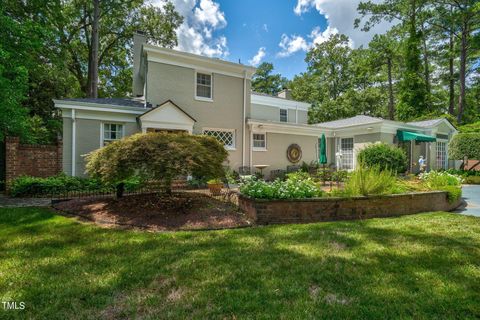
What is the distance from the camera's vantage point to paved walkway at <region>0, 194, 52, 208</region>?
23.0 ft

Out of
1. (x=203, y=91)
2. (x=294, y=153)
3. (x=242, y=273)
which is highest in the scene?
(x=203, y=91)

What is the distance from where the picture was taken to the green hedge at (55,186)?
8.35m

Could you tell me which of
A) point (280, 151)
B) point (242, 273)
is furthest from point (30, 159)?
point (280, 151)

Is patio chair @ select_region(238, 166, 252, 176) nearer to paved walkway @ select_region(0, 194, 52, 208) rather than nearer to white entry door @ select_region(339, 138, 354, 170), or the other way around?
paved walkway @ select_region(0, 194, 52, 208)

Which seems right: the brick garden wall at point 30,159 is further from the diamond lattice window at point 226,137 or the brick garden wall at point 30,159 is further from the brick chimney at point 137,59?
the diamond lattice window at point 226,137

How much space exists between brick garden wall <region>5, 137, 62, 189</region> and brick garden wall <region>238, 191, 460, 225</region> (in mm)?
8453

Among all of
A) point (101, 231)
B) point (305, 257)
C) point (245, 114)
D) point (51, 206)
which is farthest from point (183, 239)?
point (245, 114)

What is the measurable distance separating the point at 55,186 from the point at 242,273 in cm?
879

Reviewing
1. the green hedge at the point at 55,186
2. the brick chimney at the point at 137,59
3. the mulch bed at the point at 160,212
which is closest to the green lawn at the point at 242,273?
the mulch bed at the point at 160,212

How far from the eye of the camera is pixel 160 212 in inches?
235

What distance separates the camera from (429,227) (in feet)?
17.4

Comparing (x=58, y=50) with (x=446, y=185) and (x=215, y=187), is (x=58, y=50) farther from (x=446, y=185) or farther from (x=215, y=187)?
(x=446, y=185)

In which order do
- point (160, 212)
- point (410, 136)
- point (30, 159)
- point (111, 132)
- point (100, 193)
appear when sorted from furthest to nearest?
point (410, 136) → point (111, 132) → point (30, 159) → point (100, 193) → point (160, 212)

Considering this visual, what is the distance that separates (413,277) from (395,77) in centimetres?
3475
